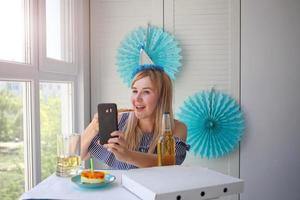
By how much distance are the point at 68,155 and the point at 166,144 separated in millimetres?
306

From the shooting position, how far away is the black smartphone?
0.96m

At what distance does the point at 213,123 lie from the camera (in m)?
1.87

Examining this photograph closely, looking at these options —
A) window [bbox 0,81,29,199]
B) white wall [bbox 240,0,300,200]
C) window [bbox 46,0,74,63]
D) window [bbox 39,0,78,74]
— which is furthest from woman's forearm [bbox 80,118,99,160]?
white wall [bbox 240,0,300,200]

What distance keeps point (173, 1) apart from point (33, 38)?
972 millimetres

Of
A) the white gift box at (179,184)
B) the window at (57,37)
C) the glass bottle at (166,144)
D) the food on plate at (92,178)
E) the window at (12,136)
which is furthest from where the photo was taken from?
the window at (57,37)

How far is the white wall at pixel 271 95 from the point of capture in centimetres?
188

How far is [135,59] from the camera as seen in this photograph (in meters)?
1.89

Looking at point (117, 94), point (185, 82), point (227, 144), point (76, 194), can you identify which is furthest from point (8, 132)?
point (227, 144)

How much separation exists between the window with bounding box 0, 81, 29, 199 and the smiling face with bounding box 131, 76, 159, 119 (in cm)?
45

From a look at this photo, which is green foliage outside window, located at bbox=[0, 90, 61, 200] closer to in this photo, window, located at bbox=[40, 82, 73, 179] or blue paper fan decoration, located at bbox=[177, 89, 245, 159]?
window, located at bbox=[40, 82, 73, 179]

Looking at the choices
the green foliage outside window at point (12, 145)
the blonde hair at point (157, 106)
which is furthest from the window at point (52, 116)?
the blonde hair at point (157, 106)

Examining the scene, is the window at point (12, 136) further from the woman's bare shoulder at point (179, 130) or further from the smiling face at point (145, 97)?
the woman's bare shoulder at point (179, 130)

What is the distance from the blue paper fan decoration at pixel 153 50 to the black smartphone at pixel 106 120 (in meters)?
Result: 0.93

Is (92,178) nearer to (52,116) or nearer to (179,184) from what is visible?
(179,184)
